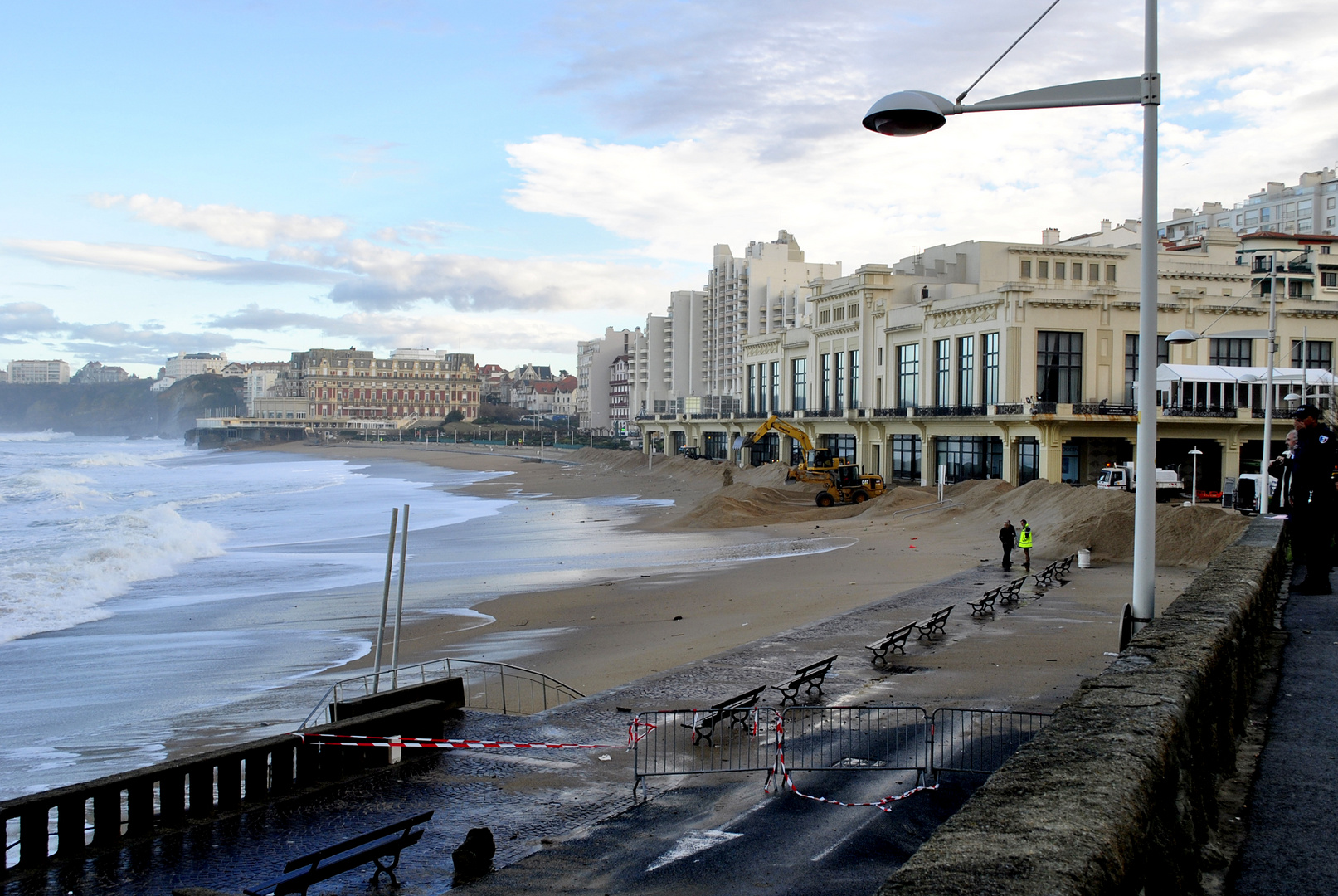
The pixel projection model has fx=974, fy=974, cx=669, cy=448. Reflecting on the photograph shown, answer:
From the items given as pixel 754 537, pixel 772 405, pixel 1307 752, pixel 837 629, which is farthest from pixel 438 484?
pixel 1307 752

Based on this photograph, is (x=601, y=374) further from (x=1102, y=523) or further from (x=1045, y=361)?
(x=1102, y=523)

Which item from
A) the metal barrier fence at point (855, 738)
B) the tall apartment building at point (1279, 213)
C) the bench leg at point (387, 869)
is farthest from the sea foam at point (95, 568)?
the tall apartment building at point (1279, 213)

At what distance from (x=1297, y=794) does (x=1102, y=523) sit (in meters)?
25.8

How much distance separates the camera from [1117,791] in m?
3.52

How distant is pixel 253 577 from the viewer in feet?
94.2

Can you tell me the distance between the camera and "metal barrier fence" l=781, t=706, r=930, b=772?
10.1 meters

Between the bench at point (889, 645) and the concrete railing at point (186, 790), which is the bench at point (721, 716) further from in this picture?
the bench at point (889, 645)

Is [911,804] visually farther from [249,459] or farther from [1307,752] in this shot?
[249,459]

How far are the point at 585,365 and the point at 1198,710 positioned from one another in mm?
184954

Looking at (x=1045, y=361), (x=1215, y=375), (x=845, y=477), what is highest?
(x=1045, y=361)

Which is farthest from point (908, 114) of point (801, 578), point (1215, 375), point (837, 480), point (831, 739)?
point (1215, 375)

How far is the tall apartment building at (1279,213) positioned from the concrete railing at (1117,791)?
11367 centimetres

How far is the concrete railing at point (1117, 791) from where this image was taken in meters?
3.00

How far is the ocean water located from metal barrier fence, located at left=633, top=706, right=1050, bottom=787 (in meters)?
6.08
